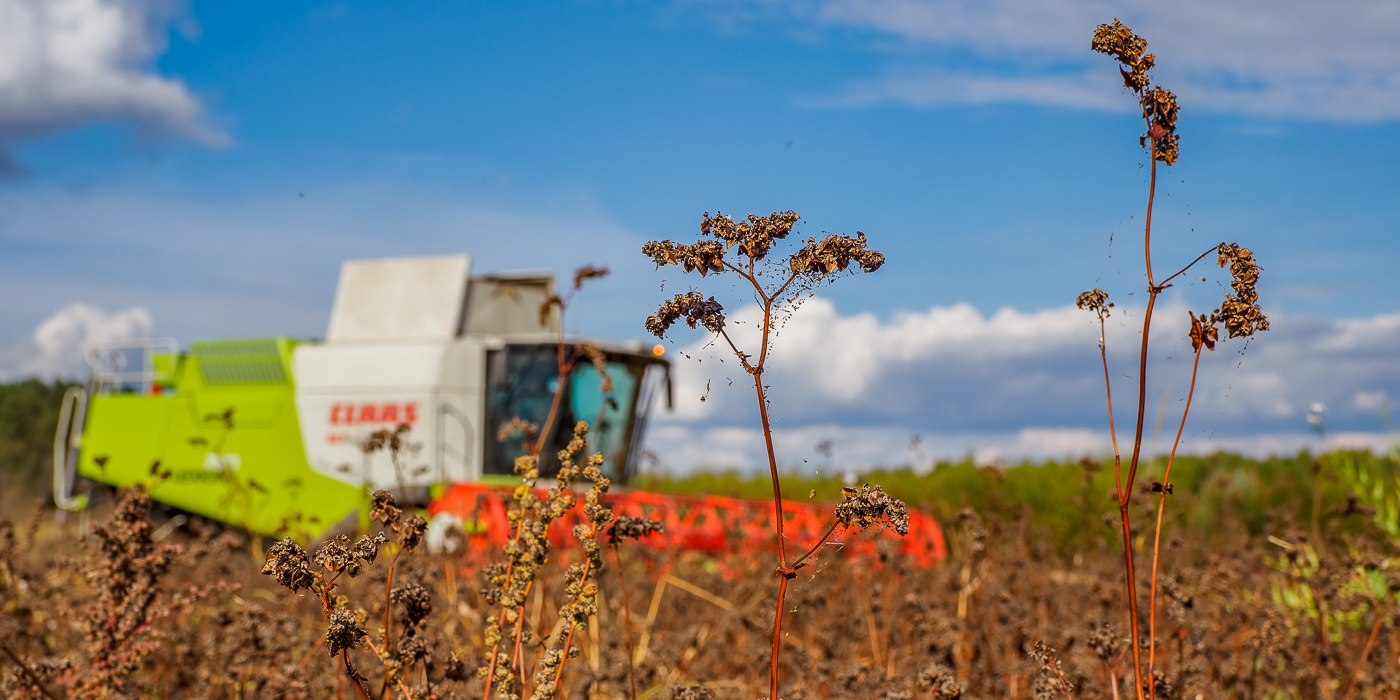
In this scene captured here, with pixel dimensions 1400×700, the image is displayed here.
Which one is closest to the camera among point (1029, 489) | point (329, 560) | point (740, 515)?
point (329, 560)

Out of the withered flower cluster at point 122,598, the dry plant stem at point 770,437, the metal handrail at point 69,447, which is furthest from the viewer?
the metal handrail at point 69,447

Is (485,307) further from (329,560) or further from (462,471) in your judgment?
(329,560)

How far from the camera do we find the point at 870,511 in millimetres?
1598

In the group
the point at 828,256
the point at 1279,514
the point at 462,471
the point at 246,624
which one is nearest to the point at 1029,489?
the point at 1279,514

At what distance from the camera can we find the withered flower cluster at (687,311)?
5.26 feet

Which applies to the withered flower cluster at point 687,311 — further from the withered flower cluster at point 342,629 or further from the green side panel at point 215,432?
the green side panel at point 215,432

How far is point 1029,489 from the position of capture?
14.0m

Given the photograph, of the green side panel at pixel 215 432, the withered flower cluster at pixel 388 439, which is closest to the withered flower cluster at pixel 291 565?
the withered flower cluster at pixel 388 439

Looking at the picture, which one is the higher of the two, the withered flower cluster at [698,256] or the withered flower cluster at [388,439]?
the withered flower cluster at [698,256]

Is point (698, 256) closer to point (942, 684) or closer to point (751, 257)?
point (751, 257)

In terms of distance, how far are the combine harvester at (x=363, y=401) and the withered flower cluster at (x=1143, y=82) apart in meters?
8.04

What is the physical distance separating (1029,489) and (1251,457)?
303cm

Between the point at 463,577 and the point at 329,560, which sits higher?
the point at 329,560

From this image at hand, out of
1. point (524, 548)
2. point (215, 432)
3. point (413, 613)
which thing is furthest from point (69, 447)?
point (524, 548)
